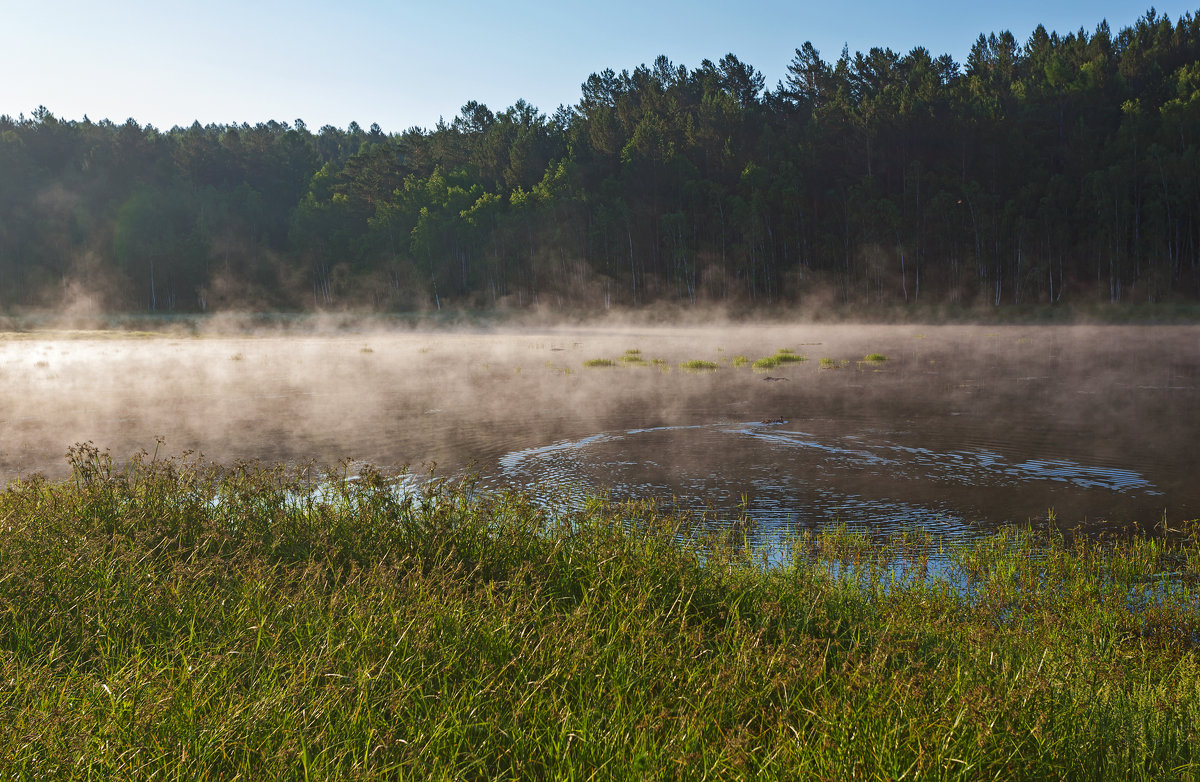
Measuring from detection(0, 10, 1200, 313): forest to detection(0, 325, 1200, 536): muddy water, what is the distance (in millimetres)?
42148

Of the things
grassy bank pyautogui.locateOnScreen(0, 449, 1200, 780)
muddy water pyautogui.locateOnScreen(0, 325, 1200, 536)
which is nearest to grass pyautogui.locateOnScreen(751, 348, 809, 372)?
muddy water pyautogui.locateOnScreen(0, 325, 1200, 536)

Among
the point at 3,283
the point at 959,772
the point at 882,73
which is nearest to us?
the point at 959,772

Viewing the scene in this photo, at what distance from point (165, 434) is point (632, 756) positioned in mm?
15687

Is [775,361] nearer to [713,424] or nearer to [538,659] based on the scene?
[713,424]

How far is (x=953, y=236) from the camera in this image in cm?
7888

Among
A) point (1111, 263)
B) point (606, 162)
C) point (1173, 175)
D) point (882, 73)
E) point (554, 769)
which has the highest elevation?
point (882, 73)

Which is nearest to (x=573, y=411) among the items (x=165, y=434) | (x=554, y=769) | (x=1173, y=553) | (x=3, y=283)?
(x=165, y=434)

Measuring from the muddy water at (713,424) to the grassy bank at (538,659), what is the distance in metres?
4.06

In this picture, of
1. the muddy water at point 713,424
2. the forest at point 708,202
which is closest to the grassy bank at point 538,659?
the muddy water at point 713,424

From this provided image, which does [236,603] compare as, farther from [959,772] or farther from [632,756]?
[959,772]

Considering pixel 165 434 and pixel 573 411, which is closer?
pixel 165 434

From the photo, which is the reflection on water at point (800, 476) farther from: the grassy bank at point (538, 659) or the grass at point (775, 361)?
the grass at point (775, 361)

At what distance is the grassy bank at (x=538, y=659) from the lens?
376cm

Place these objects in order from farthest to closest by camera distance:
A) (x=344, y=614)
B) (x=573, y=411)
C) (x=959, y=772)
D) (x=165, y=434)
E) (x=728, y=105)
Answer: (x=728, y=105) → (x=573, y=411) → (x=165, y=434) → (x=344, y=614) → (x=959, y=772)
